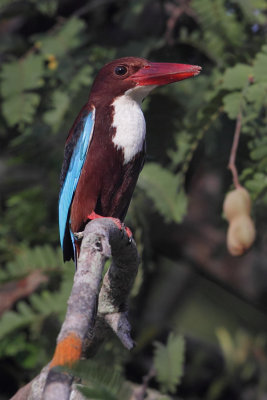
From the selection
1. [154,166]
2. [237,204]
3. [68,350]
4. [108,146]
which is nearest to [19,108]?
[154,166]

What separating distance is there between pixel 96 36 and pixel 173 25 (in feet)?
1.83

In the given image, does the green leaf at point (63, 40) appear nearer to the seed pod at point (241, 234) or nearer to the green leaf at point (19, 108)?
the green leaf at point (19, 108)

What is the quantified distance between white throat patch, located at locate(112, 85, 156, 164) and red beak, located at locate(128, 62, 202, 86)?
0.10 metres

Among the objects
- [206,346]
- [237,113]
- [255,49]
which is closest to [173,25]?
[255,49]

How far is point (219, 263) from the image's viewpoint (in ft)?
15.8

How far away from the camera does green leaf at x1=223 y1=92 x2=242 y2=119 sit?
3.21 m

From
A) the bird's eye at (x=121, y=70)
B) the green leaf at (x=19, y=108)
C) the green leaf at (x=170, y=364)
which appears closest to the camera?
the bird's eye at (x=121, y=70)

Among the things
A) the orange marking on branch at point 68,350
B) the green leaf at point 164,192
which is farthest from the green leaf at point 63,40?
the orange marking on branch at point 68,350

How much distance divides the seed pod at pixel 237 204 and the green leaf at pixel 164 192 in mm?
716

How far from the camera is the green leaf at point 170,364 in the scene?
3246 millimetres

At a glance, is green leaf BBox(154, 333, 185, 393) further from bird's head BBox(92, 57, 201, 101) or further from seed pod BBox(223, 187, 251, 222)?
bird's head BBox(92, 57, 201, 101)

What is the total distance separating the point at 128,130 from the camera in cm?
288

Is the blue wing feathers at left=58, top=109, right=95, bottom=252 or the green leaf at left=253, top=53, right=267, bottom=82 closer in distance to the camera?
the blue wing feathers at left=58, top=109, right=95, bottom=252

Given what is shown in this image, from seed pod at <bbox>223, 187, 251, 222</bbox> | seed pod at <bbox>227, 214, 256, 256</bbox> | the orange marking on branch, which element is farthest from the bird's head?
the orange marking on branch
